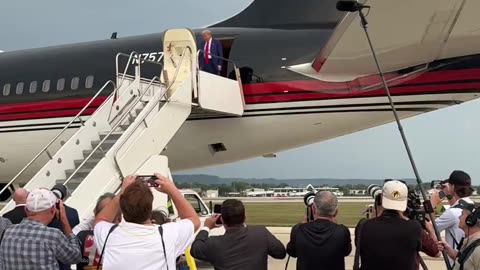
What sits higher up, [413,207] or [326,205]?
[326,205]

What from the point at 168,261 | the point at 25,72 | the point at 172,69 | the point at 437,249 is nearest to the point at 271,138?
the point at 172,69

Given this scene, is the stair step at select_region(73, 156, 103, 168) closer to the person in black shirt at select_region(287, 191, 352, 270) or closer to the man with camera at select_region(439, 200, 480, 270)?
the person in black shirt at select_region(287, 191, 352, 270)

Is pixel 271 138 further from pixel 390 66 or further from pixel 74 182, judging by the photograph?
pixel 74 182

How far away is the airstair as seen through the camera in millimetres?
8852

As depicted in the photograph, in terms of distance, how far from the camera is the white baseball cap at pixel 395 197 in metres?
4.65

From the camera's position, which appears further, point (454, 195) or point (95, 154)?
point (95, 154)

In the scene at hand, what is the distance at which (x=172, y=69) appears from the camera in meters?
10.6

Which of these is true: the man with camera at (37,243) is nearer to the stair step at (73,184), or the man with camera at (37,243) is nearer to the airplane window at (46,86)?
the stair step at (73,184)

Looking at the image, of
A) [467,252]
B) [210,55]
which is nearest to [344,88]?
[210,55]

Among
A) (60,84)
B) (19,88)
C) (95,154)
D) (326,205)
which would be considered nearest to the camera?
(326,205)

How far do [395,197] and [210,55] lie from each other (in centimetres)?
742

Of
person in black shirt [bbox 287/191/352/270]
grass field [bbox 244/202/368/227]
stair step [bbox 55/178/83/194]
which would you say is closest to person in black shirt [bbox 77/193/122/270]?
person in black shirt [bbox 287/191/352/270]

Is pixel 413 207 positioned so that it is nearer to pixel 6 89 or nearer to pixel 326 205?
pixel 326 205

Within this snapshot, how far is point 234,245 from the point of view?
460 cm
